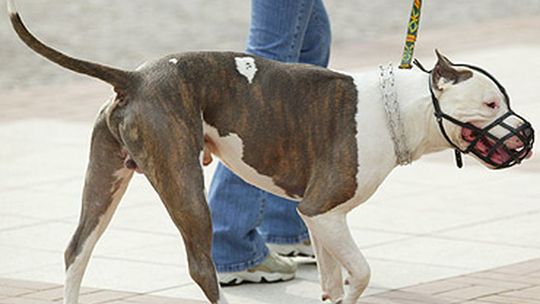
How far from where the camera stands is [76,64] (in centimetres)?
491

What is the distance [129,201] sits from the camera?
7.71 m

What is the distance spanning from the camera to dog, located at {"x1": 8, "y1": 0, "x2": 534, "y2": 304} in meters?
4.89

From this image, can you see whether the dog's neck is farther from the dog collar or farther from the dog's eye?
the dog's eye

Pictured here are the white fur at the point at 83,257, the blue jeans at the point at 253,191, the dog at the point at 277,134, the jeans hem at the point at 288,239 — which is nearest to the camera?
the dog at the point at 277,134

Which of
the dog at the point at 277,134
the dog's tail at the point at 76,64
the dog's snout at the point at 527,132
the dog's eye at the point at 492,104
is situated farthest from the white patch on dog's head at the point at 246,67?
the dog's snout at the point at 527,132

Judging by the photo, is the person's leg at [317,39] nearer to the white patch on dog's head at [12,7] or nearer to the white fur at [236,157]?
the white fur at [236,157]

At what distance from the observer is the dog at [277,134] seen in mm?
4895

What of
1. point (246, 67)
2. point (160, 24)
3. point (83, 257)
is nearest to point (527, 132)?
point (246, 67)

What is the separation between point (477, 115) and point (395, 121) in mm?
306

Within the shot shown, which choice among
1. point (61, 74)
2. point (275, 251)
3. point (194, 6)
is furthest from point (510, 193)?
point (194, 6)

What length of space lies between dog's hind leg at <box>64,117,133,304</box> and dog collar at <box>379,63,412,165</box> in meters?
0.98

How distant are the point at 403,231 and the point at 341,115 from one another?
6.57ft

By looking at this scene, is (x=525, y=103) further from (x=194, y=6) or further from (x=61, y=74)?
(x=194, y=6)

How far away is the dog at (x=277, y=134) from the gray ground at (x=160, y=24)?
251 inches
